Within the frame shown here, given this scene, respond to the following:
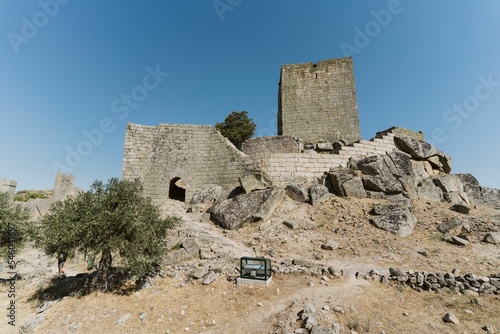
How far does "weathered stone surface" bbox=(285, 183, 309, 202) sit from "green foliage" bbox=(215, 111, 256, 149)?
1522 cm

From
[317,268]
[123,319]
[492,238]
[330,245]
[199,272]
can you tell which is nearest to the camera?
[123,319]

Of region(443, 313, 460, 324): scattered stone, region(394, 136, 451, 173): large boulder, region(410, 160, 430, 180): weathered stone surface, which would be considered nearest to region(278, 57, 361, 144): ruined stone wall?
region(394, 136, 451, 173): large boulder

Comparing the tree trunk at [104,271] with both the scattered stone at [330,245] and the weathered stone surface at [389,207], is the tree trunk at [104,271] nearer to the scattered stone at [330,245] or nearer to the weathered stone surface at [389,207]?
the scattered stone at [330,245]

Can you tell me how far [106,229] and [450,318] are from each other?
9.88 metres

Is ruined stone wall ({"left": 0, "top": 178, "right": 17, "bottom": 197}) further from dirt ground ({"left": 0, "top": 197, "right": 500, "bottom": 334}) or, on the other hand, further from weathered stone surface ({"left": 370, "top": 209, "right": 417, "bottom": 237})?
weathered stone surface ({"left": 370, "top": 209, "right": 417, "bottom": 237})

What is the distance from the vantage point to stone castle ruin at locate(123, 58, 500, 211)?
51.9 ft

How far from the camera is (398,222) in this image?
1192cm

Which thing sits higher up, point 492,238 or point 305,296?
point 492,238

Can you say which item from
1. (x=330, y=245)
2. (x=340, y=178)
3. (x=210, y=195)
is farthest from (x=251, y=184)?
(x=330, y=245)

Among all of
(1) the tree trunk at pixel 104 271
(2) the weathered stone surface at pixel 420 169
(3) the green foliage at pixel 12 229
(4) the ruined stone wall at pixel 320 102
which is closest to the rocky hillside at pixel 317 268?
(1) the tree trunk at pixel 104 271

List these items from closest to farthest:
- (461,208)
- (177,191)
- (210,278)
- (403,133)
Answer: (210,278) → (461,208) → (403,133) → (177,191)

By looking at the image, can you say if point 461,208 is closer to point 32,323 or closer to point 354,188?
point 354,188

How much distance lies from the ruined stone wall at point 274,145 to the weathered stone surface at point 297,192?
3.19 meters

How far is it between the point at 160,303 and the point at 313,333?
4808mm
